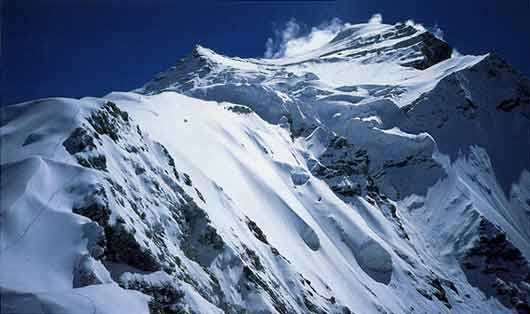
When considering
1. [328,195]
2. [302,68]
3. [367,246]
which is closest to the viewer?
[367,246]

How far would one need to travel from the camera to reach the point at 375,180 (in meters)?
69.6

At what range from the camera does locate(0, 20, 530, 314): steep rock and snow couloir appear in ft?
55.3

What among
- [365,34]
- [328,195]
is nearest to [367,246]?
[328,195]

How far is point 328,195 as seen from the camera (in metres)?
54.7

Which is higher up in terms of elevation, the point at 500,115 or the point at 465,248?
the point at 500,115

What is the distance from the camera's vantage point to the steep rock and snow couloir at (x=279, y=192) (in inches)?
664

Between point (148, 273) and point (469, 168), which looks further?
point (469, 168)

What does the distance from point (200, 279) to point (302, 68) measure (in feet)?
318

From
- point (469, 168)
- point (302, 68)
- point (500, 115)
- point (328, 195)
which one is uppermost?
point (302, 68)

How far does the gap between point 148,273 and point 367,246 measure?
34.1m

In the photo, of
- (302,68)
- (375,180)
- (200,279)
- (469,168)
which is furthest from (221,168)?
(302,68)

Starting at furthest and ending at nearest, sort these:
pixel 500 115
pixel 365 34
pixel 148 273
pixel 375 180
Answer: pixel 365 34 → pixel 500 115 → pixel 375 180 → pixel 148 273

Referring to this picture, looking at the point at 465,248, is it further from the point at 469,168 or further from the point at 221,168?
the point at 221,168

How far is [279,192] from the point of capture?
45.5m
